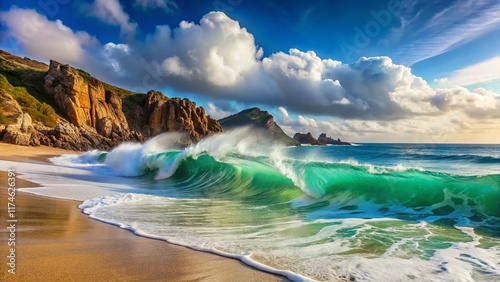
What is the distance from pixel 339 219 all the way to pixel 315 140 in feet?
535

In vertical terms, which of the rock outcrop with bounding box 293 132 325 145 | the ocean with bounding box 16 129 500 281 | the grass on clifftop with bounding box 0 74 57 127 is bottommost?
the ocean with bounding box 16 129 500 281

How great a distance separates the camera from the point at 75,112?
52719mm

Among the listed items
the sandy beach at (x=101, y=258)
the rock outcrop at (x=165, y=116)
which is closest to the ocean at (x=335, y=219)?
the sandy beach at (x=101, y=258)

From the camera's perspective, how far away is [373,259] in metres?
4.30

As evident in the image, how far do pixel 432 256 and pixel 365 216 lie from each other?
3167 mm

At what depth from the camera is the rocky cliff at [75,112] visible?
1509 inches

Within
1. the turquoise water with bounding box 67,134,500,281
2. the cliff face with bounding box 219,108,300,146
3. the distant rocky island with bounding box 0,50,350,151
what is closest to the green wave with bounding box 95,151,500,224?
the turquoise water with bounding box 67,134,500,281

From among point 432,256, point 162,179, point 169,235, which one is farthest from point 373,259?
point 162,179

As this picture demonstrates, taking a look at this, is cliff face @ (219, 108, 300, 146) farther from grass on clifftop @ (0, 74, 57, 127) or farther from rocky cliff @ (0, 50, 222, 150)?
grass on clifftop @ (0, 74, 57, 127)

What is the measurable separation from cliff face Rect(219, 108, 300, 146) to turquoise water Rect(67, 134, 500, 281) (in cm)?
12404

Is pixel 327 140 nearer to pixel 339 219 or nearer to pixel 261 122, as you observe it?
pixel 261 122

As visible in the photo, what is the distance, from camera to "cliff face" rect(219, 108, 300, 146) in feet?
461

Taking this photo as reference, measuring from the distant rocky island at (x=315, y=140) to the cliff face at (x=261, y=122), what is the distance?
778 inches

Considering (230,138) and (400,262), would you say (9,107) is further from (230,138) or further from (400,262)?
(400,262)
